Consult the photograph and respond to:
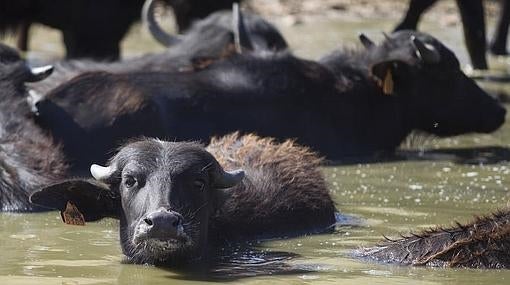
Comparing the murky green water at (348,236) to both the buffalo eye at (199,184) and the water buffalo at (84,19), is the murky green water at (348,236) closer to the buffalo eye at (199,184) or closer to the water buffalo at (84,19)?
the buffalo eye at (199,184)

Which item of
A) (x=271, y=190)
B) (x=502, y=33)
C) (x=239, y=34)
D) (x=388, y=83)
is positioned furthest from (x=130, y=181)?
(x=502, y=33)

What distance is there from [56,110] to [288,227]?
2899 millimetres

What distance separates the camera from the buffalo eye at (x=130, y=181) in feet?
24.5

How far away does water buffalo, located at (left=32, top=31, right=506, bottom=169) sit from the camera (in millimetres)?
10789

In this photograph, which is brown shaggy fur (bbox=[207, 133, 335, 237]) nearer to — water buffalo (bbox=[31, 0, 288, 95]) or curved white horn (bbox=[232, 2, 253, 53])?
water buffalo (bbox=[31, 0, 288, 95])

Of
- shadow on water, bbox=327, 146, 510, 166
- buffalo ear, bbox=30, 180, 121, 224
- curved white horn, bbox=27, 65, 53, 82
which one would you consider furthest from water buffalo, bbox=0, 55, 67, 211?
shadow on water, bbox=327, 146, 510, 166

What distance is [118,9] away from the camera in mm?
15914

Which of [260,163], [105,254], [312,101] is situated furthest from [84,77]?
[105,254]

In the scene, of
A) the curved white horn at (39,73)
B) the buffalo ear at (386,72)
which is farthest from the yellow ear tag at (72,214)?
the buffalo ear at (386,72)

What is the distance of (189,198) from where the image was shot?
737 centimetres

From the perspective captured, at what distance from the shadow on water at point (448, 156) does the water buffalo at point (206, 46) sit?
1347 millimetres

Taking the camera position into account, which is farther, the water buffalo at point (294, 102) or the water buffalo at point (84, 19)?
the water buffalo at point (84, 19)

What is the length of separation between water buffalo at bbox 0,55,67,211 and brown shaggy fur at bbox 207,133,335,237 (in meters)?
1.11

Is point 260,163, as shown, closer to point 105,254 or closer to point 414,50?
point 105,254
